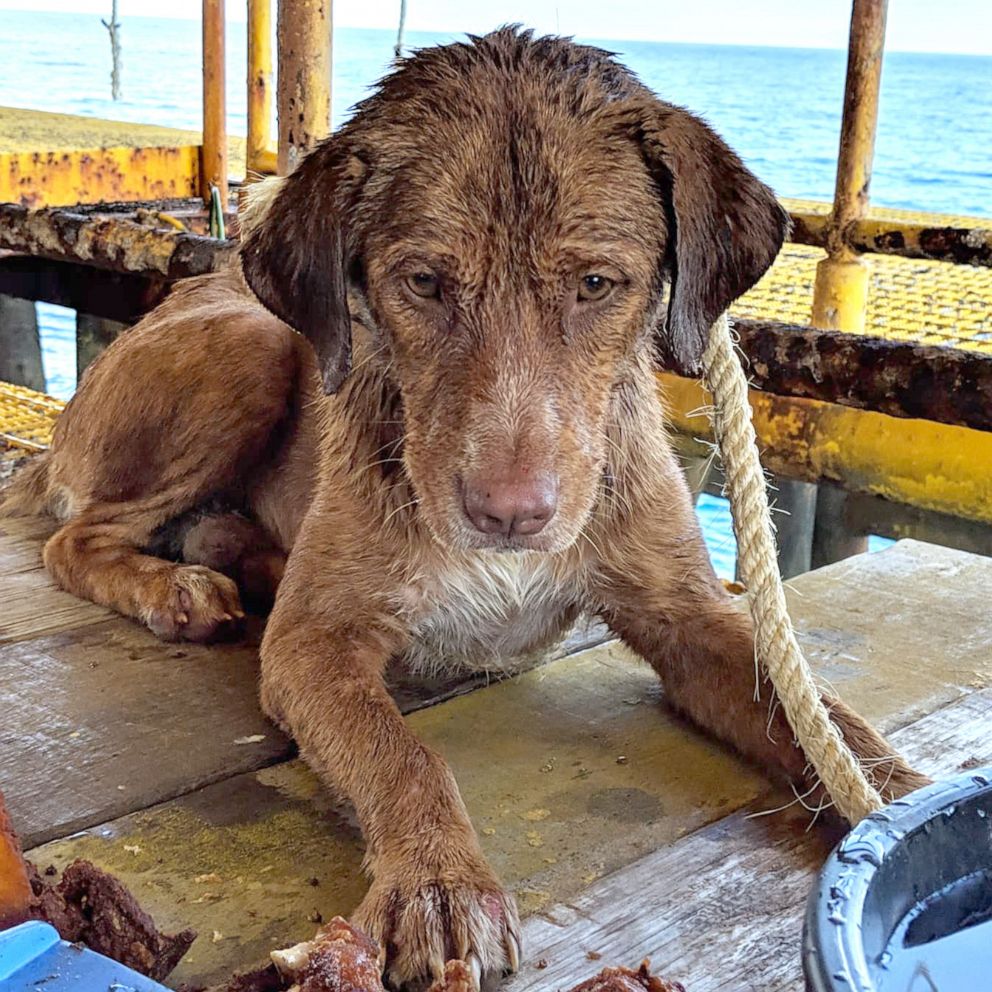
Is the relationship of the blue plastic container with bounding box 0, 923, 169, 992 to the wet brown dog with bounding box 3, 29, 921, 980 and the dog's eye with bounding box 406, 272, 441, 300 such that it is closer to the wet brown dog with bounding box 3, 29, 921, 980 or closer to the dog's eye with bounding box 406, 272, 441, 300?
the wet brown dog with bounding box 3, 29, 921, 980

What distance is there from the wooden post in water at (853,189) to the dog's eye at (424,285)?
4162 millimetres

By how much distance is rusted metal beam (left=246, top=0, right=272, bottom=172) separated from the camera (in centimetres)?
821

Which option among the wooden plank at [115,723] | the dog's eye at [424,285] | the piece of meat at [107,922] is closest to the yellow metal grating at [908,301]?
the wooden plank at [115,723]

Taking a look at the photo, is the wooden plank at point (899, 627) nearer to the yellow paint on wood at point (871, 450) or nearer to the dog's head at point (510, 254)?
the dog's head at point (510, 254)

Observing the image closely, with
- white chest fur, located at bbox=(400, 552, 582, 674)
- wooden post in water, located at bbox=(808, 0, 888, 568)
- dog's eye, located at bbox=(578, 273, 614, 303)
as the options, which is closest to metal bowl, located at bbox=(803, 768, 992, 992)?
dog's eye, located at bbox=(578, 273, 614, 303)

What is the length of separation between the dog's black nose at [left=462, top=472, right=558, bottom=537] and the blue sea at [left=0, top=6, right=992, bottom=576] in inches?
36.8

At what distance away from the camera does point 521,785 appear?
242 centimetres

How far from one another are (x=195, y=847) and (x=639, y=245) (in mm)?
1314

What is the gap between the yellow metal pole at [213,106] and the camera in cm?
852

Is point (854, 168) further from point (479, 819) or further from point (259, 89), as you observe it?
point (479, 819)

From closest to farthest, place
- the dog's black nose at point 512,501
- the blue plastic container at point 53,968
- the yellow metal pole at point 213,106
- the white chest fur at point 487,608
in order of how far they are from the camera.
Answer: the blue plastic container at point 53,968 → the dog's black nose at point 512,501 → the white chest fur at point 487,608 → the yellow metal pole at point 213,106

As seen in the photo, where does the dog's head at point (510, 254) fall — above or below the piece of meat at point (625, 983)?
above

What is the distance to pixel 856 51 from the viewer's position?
626 cm

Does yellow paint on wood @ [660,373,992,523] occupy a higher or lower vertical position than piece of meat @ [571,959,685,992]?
lower
